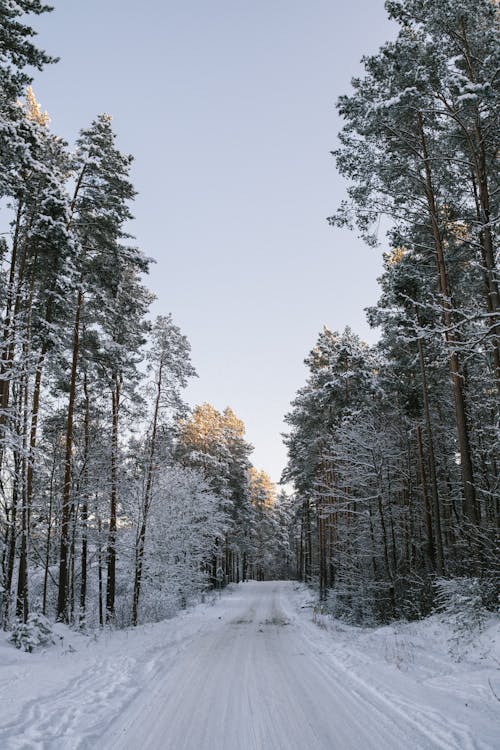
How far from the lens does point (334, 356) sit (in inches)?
874

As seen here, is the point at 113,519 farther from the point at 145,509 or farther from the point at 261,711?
the point at 261,711

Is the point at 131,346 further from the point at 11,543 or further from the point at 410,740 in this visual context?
the point at 410,740

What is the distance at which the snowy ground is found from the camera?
493cm

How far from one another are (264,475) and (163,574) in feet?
155

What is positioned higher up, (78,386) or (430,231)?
(430,231)

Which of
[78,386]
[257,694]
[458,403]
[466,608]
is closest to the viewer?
[257,694]

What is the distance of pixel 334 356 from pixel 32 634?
655 inches

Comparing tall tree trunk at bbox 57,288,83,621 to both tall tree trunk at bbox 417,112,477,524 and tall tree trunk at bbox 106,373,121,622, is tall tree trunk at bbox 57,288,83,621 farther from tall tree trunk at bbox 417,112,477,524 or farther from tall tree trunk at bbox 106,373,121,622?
tall tree trunk at bbox 417,112,477,524

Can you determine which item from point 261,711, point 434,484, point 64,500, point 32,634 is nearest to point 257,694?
point 261,711

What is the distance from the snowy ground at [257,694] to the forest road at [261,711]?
0.02 meters

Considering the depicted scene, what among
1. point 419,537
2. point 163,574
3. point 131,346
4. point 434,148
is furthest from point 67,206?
point 419,537

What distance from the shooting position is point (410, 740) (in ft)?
15.6

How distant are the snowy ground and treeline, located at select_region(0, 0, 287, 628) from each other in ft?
13.1

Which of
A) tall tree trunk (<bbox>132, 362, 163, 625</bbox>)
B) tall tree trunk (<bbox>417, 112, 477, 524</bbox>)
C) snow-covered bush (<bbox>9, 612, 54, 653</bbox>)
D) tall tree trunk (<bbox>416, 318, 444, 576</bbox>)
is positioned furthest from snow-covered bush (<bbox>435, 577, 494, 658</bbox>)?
tall tree trunk (<bbox>132, 362, 163, 625</bbox>)
